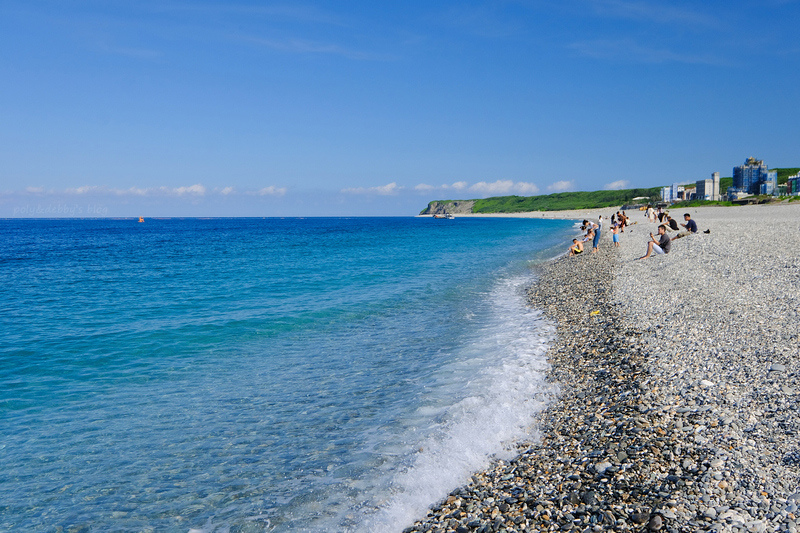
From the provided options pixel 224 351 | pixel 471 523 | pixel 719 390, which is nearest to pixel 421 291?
pixel 224 351

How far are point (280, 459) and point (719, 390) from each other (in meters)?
7.04

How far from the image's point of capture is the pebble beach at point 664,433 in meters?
4.91

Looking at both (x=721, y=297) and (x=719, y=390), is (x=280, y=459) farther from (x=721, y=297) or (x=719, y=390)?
(x=721, y=297)

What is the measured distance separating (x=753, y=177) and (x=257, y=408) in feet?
563

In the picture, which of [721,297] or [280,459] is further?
[721,297]

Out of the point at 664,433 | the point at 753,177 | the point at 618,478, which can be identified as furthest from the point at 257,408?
the point at 753,177

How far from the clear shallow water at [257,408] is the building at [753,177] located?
14365 centimetres

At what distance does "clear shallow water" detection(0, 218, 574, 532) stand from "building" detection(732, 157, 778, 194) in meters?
144

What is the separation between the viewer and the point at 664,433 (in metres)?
6.47

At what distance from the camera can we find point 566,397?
28.1 feet

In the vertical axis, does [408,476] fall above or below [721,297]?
below

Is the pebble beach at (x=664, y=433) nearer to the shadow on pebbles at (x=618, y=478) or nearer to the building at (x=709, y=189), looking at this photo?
the shadow on pebbles at (x=618, y=478)

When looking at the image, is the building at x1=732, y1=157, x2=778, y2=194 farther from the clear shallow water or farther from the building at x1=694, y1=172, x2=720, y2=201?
the clear shallow water

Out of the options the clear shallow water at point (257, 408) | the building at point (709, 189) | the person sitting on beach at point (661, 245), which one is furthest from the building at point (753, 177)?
the clear shallow water at point (257, 408)
